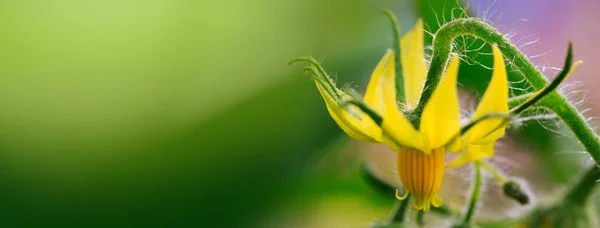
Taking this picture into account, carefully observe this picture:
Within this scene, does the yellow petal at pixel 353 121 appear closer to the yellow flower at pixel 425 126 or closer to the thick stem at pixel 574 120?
the yellow flower at pixel 425 126

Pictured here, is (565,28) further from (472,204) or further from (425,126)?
(425,126)

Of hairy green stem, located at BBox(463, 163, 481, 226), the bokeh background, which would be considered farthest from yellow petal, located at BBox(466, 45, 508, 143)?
the bokeh background

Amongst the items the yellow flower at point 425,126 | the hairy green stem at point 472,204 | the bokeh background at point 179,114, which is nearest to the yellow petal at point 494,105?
the yellow flower at point 425,126

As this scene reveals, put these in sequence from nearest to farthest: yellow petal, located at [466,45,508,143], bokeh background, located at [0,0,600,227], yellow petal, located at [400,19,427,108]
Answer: yellow petal, located at [466,45,508,143], yellow petal, located at [400,19,427,108], bokeh background, located at [0,0,600,227]

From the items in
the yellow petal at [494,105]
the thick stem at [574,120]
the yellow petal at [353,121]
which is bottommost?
the thick stem at [574,120]

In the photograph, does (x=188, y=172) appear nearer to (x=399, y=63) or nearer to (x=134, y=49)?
(x=134, y=49)

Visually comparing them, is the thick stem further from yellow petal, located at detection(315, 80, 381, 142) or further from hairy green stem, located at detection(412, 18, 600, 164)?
yellow petal, located at detection(315, 80, 381, 142)

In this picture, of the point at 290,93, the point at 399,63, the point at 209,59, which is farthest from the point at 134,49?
the point at 399,63
